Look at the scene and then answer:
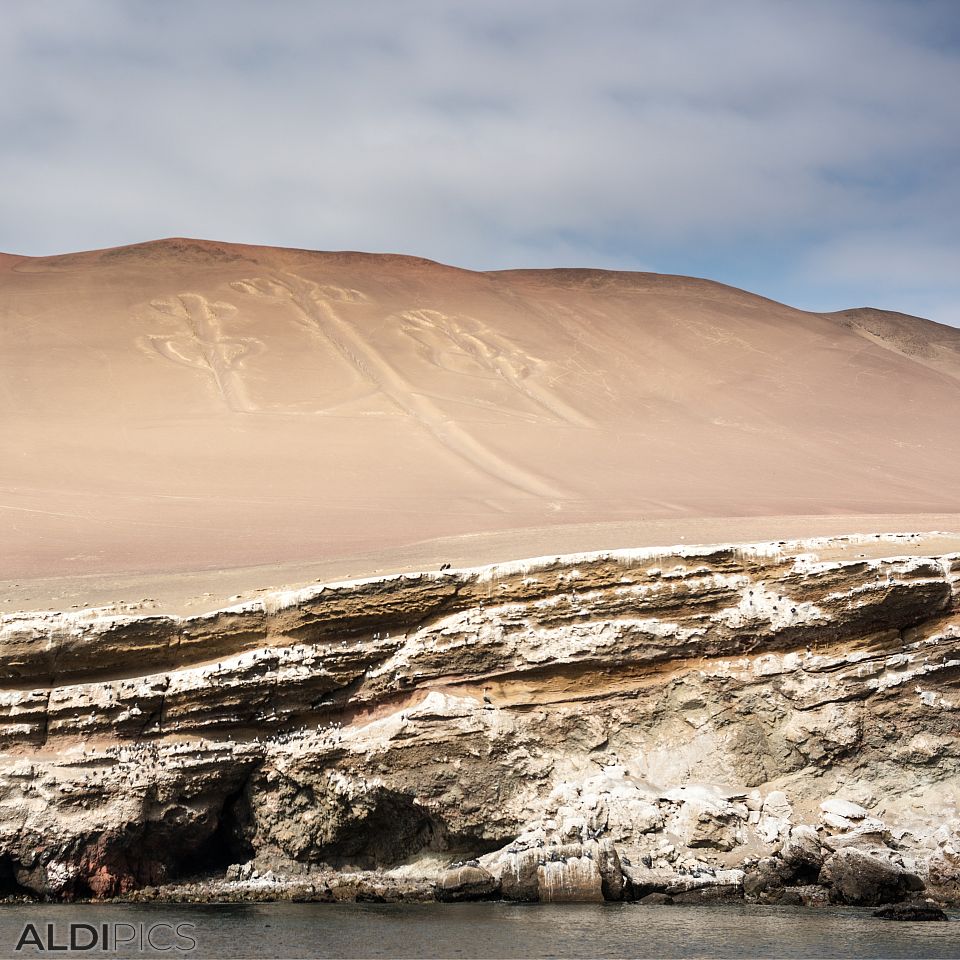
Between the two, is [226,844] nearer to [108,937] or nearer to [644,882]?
[108,937]

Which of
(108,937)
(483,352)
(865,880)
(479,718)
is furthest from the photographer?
(483,352)

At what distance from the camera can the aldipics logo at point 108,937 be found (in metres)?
12.2

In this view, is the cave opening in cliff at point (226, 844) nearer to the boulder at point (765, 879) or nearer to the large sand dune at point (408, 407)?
the large sand dune at point (408, 407)

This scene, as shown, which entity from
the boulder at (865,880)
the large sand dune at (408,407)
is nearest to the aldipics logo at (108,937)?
the boulder at (865,880)

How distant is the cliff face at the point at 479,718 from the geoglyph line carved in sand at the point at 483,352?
90.4 feet

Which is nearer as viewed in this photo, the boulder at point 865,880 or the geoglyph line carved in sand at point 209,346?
the boulder at point 865,880

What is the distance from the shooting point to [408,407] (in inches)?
1679

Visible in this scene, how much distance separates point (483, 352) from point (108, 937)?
38.7 meters

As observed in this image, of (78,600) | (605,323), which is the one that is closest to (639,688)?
(78,600)

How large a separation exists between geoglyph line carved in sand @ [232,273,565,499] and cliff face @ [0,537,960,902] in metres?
17.8

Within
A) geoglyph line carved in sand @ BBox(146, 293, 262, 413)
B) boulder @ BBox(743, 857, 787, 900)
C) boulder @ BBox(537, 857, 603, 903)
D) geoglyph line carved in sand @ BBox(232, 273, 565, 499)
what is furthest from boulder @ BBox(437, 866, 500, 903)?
geoglyph line carved in sand @ BBox(146, 293, 262, 413)

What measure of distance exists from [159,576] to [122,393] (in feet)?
80.1

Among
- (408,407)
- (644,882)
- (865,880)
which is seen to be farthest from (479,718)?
(408,407)

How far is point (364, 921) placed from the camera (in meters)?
13.3
